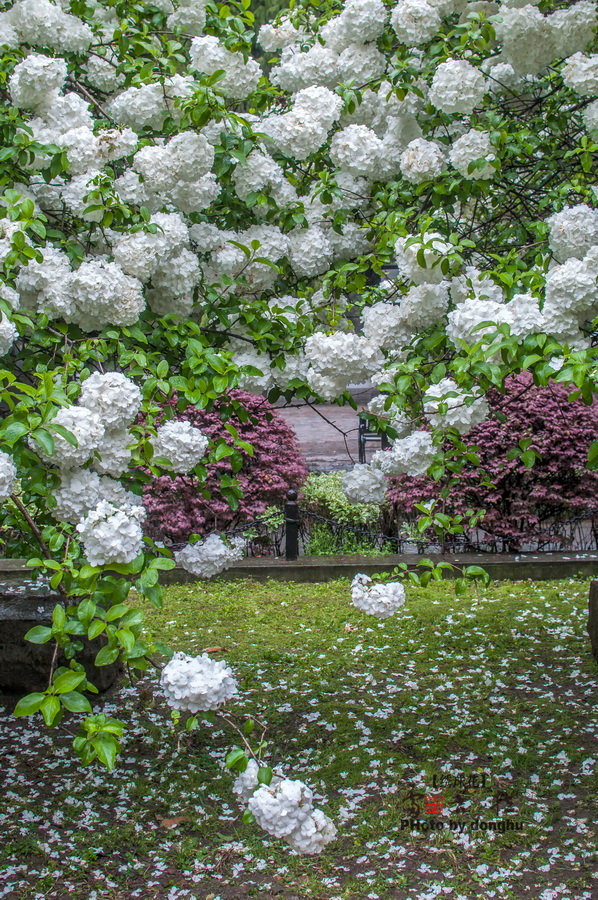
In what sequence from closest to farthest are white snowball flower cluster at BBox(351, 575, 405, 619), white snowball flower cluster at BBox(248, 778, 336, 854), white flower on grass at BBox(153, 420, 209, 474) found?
white snowball flower cluster at BBox(248, 778, 336, 854) < white flower on grass at BBox(153, 420, 209, 474) < white snowball flower cluster at BBox(351, 575, 405, 619)

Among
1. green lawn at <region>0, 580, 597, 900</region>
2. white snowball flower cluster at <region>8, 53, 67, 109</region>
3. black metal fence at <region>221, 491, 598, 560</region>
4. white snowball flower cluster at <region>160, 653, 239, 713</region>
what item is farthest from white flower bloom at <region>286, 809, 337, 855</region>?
black metal fence at <region>221, 491, 598, 560</region>

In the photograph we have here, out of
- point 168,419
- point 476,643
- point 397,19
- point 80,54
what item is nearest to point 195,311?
point 168,419

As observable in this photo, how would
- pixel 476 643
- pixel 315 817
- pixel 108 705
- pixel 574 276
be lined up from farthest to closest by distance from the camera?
pixel 476 643 < pixel 108 705 < pixel 574 276 < pixel 315 817

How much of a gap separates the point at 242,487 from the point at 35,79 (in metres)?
5.25

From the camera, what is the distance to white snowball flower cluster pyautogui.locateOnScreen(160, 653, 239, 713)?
237 centimetres

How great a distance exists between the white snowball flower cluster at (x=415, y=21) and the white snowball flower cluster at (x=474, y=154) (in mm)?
554

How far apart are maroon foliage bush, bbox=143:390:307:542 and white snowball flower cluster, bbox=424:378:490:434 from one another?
4625 millimetres

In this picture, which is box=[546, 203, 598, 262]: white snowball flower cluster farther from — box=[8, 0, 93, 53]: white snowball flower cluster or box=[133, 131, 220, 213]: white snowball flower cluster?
box=[8, 0, 93, 53]: white snowball flower cluster

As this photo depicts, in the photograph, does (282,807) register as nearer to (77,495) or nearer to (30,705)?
(30,705)

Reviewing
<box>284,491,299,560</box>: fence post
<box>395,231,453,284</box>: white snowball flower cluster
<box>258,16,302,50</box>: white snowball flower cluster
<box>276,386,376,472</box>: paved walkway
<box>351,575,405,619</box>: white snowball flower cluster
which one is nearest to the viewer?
<box>395,231,453,284</box>: white snowball flower cluster

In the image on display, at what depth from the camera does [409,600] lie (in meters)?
6.88

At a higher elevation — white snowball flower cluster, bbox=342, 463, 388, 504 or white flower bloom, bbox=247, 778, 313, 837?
white snowball flower cluster, bbox=342, 463, 388, 504

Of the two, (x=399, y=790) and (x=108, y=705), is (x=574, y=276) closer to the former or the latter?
(x=399, y=790)

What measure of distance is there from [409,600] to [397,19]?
4417 mm
